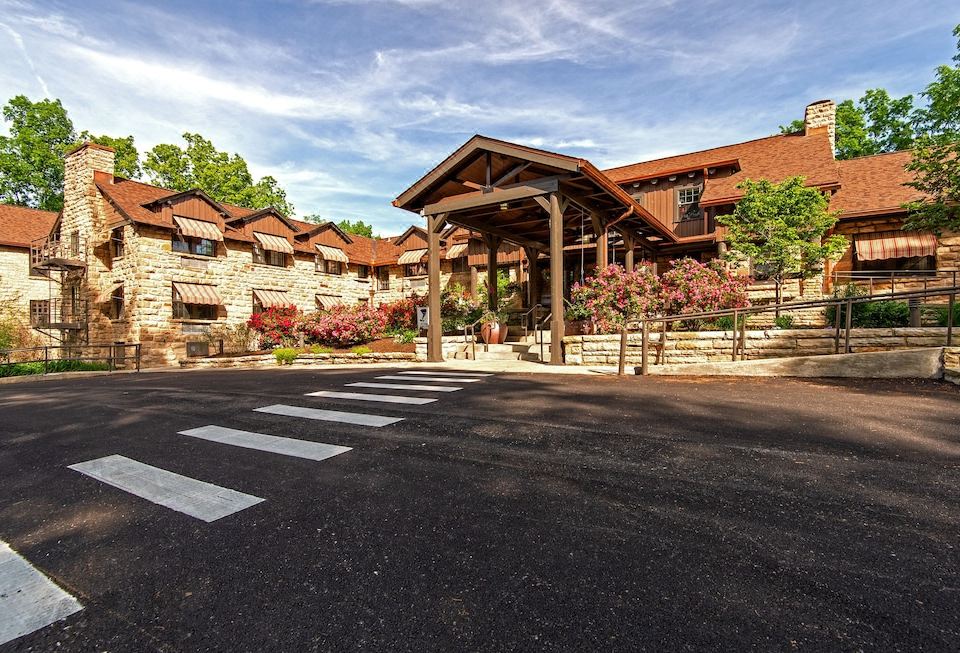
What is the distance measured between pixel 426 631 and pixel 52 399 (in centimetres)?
966

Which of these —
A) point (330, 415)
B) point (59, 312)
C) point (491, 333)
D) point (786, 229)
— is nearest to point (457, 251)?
point (491, 333)

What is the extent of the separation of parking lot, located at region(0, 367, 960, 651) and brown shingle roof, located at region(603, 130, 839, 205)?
14594 mm

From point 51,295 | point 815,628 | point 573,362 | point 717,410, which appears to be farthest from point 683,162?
point 51,295

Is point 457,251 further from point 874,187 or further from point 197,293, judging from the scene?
point 874,187

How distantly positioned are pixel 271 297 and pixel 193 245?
13.8 ft

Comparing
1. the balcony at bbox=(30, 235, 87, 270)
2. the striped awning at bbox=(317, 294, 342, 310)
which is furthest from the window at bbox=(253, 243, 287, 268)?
the balcony at bbox=(30, 235, 87, 270)

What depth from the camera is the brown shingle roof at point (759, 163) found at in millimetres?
16656

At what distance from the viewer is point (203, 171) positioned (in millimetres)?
32625

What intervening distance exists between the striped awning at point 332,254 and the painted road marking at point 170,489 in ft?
77.2

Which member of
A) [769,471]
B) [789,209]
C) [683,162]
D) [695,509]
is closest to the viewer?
[695,509]

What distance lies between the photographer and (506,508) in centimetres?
261

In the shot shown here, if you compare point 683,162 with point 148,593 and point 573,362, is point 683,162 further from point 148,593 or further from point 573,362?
point 148,593

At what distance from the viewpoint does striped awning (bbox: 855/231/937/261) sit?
14.5m

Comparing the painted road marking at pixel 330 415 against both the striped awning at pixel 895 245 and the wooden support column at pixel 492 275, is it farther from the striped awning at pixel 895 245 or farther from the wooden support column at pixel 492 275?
the striped awning at pixel 895 245
